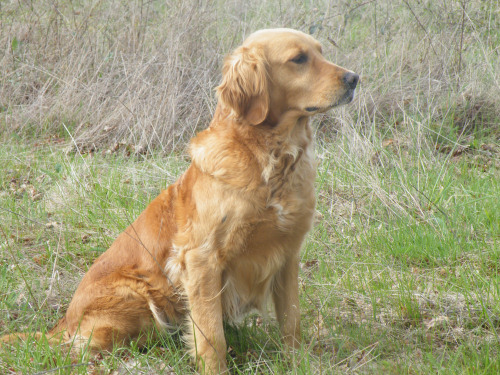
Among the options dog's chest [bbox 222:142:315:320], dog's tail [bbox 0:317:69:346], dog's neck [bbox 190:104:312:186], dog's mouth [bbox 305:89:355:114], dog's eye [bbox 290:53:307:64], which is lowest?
dog's tail [bbox 0:317:69:346]

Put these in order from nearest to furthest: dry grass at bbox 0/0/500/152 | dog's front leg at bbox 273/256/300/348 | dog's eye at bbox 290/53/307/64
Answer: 1. dog's eye at bbox 290/53/307/64
2. dog's front leg at bbox 273/256/300/348
3. dry grass at bbox 0/0/500/152

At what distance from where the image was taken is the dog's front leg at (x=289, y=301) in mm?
2748

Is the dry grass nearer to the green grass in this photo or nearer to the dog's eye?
the green grass

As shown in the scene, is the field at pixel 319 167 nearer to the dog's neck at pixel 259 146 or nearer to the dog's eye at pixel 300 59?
the dog's neck at pixel 259 146

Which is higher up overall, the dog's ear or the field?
the dog's ear

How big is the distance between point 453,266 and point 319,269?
2.39 feet

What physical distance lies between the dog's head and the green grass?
0.93 meters

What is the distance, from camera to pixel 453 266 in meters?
3.12

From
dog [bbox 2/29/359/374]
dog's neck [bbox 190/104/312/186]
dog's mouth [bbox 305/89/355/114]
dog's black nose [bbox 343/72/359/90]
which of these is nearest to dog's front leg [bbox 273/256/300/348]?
dog [bbox 2/29/359/374]

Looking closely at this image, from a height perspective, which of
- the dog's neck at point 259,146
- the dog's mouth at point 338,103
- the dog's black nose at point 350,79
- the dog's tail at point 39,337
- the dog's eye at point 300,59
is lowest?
the dog's tail at point 39,337

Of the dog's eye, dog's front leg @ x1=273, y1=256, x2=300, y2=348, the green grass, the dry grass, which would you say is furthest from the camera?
the dry grass

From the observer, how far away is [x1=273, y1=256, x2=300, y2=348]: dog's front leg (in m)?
2.75

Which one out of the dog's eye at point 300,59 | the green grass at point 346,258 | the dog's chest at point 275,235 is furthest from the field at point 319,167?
the dog's eye at point 300,59

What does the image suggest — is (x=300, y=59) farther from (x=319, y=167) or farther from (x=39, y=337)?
(x=319, y=167)
